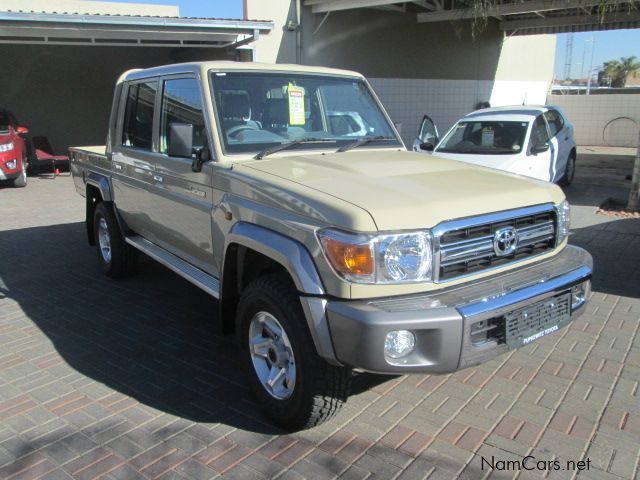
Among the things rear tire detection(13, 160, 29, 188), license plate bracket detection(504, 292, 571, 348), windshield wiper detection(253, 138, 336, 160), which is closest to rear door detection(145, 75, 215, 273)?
windshield wiper detection(253, 138, 336, 160)

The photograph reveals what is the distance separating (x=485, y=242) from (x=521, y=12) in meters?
13.0

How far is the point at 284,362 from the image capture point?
10.6ft

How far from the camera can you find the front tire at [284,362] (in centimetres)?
295

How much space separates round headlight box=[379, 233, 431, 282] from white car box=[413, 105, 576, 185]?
18.5ft

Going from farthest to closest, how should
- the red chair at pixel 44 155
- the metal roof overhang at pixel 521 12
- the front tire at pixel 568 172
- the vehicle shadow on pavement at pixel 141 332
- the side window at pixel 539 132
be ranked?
1. the red chair at pixel 44 155
2. the metal roof overhang at pixel 521 12
3. the front tire at pixel 568 172
4. the side window at pixel 539 132
5. the vehicle shadow on pavement at pixel 141 332

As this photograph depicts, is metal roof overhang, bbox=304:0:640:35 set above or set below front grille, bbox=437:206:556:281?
above

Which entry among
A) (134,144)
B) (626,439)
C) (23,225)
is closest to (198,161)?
(134,144)

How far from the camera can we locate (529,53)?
2131cm

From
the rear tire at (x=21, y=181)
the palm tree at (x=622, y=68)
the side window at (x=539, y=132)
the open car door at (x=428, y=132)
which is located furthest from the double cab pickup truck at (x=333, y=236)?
the palm tree at (x=622, y=68)

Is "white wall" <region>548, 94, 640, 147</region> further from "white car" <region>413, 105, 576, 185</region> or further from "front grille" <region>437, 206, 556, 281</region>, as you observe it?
"front grille" <region>437, 206, 556, 281</region>

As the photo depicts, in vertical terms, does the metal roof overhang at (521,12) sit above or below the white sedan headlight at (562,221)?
above

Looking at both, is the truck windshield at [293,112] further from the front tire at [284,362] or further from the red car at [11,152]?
the red car at [11,152]

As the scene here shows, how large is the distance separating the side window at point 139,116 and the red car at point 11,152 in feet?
26.9

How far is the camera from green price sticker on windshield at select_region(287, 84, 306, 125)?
4.15 metres
